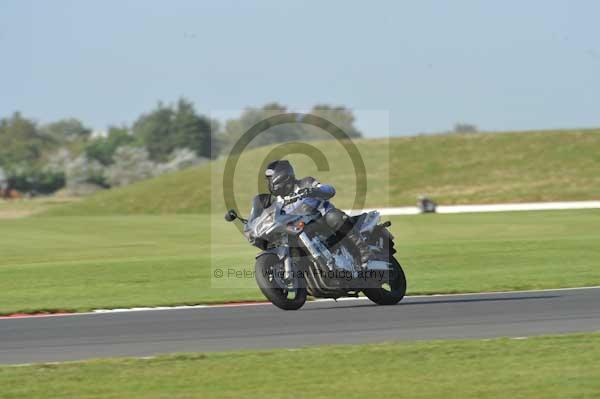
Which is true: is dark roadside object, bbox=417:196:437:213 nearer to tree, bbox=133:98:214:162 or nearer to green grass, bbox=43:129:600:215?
green grass, bbox=43:129:600:215

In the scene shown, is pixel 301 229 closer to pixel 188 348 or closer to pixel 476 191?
pixel 188 348

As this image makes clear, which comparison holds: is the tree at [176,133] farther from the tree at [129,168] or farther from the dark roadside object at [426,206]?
the dark roadside object at [426,206]

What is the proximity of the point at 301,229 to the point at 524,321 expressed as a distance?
10.5 feet

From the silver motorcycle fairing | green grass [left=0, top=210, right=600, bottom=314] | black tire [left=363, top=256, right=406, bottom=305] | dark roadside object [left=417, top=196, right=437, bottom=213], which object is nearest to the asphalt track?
black tire [left=363, top=256, right=406, bottom=305]

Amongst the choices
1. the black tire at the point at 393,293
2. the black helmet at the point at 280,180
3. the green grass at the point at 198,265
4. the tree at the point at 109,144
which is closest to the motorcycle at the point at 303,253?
the black helmet at the point at 280,180

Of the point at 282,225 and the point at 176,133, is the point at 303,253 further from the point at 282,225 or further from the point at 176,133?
the point at 176,133

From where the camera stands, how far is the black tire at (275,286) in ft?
49.3

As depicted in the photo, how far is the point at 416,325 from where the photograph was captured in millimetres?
13953

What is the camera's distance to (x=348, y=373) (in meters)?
10.3

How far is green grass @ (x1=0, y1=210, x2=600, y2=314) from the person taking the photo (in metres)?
19.5

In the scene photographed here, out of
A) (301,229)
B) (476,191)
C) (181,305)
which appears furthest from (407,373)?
(476,191)

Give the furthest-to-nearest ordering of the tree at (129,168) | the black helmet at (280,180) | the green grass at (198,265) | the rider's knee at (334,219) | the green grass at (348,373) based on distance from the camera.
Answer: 1. the tree at (129,168)
2. the green grass at (198,265)
3. the rider's knee at (334,219)
4. the black helmet at (280,180)
5. the green grass at (348,373)

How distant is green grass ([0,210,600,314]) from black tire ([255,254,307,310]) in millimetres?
2817

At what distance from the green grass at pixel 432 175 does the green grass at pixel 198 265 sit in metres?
35.2
